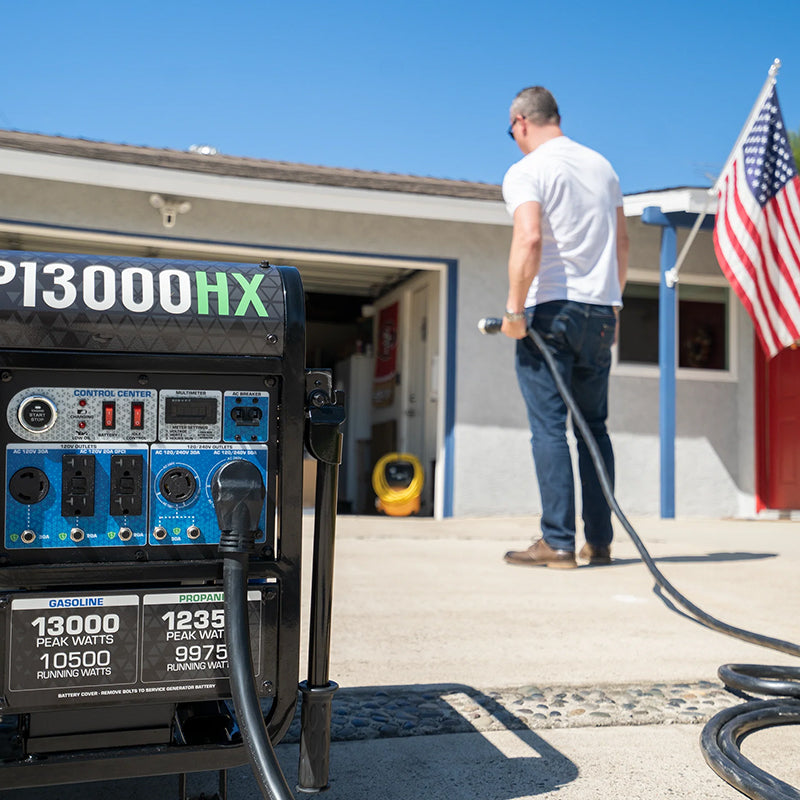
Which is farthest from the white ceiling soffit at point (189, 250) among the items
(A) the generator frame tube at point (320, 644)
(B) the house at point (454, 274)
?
(A) the generator frame tube at point (320, 644)

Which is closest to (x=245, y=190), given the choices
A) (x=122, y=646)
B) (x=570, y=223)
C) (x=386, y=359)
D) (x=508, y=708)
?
(x=386, y=359)

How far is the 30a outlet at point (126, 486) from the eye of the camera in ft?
4.01

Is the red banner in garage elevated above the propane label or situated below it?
above

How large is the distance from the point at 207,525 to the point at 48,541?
0.66 feet

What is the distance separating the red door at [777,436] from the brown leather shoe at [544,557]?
20.4 ft

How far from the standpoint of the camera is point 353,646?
2.43 metres

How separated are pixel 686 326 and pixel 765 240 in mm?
3320

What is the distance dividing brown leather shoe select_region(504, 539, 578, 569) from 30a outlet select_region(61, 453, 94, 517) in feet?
9.38

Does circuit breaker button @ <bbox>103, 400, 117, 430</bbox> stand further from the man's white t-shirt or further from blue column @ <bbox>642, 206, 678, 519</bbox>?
blue column @ <bbox>642, 206, 678, 519</bbox>

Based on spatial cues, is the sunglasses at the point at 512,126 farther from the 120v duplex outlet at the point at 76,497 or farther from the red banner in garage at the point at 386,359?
the red banner in garage at the point at 386,359

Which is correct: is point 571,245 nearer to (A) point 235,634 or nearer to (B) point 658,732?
(B) point 658,732

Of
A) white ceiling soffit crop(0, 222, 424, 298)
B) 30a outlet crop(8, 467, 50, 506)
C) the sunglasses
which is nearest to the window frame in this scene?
white ceiling soffit crop(0, 222, 424, 298)

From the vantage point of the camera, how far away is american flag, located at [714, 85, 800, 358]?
20.4 ft

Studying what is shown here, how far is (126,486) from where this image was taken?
1.23 metres
